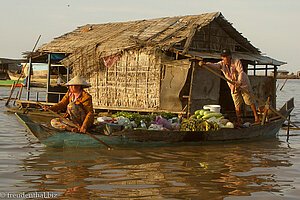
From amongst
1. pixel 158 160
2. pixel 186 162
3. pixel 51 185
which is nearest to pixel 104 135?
pixel 158 160

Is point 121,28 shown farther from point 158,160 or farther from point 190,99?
point 158,160

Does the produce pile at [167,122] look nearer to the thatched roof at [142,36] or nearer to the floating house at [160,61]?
the floating house at [160,61]

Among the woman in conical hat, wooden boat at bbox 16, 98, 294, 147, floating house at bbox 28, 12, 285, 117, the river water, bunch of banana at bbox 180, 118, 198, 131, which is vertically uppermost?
floating house at bbox 28, 12, 285, 117

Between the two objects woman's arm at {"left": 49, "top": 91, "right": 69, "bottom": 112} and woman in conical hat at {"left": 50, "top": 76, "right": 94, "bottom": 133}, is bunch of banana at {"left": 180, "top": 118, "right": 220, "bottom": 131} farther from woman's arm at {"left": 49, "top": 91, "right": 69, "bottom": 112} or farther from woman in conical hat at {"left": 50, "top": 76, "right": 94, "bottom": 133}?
woman's arm at {"left": 49, "top": 91, "right": 69, "bottom": 112}

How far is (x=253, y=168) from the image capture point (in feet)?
19.2

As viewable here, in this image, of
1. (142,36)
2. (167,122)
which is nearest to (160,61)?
(142,36)

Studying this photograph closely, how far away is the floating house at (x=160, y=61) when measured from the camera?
995cm

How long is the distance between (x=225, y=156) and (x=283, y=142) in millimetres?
2669

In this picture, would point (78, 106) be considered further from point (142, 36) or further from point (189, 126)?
point (142, 36)

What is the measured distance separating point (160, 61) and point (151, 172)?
5.32 meters

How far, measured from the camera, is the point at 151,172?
5367 mm

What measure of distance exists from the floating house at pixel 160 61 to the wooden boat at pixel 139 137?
1.94 metres

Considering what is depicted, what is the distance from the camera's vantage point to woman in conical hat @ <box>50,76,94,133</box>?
21.0 feet

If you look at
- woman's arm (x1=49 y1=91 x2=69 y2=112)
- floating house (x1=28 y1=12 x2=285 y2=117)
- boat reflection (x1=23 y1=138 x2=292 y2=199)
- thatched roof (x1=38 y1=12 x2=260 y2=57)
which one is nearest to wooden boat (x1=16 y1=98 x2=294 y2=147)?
boat reflection (x1=23 y1=138 x2=292 y2=199)
